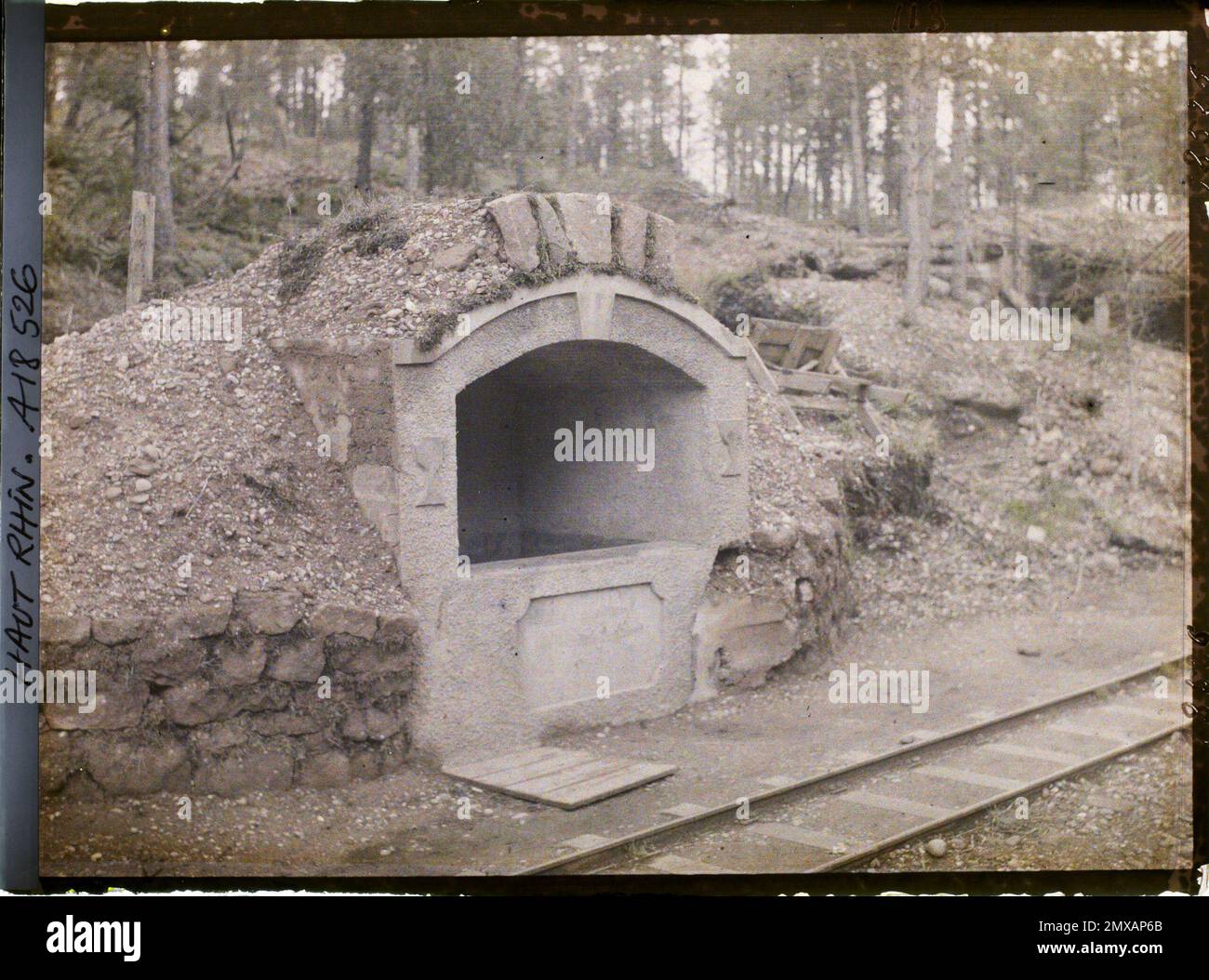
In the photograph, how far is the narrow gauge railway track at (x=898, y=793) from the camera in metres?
6.01

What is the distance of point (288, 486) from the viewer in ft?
20.9

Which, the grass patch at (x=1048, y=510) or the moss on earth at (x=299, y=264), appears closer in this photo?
the moss on earth at (x=299, y=264)

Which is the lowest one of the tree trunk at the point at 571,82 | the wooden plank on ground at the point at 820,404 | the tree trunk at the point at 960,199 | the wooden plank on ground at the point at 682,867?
the wooden plank on ground at the point at 682,867

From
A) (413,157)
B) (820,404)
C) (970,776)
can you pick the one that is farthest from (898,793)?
(413,157)

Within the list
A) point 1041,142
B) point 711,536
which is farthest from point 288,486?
point 1041,142

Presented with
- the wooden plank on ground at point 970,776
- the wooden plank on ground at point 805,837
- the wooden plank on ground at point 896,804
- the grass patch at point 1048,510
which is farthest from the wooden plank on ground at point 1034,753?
the grass patch at point 1048,510

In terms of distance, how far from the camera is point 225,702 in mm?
5934

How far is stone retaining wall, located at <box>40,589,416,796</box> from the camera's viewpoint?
5.83 metres

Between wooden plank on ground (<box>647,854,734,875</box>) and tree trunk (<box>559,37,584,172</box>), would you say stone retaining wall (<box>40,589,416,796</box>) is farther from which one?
tree trunk (<box>559,37,584,172</box>)

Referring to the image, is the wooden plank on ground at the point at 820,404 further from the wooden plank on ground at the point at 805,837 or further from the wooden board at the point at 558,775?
the wooden plank on ground at the point at 805,837

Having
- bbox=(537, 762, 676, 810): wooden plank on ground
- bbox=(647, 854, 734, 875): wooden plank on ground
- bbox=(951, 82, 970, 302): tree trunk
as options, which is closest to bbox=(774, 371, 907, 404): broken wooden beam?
bbox=(951, 82, 970, 302): tree trunk

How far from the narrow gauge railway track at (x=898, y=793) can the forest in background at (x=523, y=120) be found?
2.65 metres

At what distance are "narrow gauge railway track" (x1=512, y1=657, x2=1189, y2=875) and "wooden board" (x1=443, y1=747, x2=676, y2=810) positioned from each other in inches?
11.0
